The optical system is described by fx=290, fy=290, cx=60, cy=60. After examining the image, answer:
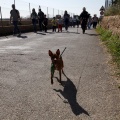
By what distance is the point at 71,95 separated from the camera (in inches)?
197

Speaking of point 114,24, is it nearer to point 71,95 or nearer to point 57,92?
point 57,92

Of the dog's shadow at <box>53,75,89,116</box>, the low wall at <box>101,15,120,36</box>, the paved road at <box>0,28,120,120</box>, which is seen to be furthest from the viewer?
the low wall at <box>101,15,120,36</box>

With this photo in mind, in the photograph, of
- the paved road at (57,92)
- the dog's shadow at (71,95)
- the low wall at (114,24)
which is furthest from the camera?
the low wall at (114,24)

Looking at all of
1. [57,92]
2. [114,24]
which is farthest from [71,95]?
[114,24]

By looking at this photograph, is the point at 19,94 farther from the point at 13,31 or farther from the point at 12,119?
the point at 13,31

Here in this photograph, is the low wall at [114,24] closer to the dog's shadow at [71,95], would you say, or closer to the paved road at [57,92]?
the paved road at [57,92]

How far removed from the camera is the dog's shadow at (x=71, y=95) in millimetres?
4254

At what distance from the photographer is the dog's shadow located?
4.25m

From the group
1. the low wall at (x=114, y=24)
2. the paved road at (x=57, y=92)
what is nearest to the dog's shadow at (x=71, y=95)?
the paved road at (x=57, y=92)

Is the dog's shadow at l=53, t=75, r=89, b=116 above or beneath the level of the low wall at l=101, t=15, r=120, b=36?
beneath

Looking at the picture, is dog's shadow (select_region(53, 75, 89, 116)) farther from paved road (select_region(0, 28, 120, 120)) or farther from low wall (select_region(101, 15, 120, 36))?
low wall (select_region(101, 15, 120, 36))

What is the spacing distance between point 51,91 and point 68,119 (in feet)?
4.42

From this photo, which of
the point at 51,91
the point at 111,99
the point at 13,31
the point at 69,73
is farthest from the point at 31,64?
the point at 13,31

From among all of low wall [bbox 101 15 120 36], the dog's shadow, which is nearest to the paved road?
the dog's shadow
